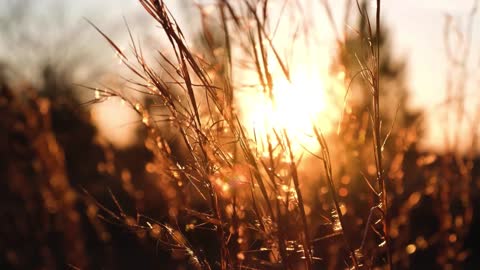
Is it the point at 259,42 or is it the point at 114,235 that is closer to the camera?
the point at 259,42

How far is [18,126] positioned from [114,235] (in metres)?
6.26

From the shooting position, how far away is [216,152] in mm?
1308

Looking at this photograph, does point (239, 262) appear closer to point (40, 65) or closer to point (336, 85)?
point (336, 85)

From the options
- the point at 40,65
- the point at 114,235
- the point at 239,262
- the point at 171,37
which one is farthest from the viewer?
the point at 40,65

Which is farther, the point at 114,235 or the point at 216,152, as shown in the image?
the point at 114,235

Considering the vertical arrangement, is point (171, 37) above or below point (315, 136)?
above

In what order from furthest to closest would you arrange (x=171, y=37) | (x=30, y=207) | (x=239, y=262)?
(x=30, y=207) < (x=239, y=262) < (x=171, y=37)

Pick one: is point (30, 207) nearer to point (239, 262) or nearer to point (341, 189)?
point (341, 189)

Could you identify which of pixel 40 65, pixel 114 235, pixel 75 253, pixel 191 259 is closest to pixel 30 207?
pixel 75 253

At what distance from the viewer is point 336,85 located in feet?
8.13

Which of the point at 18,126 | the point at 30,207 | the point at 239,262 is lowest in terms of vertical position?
the point at 30,207

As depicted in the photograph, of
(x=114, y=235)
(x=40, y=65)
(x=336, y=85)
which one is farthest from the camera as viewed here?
(x=40, y=65)

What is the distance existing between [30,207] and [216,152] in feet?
7.18

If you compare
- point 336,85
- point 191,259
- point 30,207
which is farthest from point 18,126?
point 191,259
